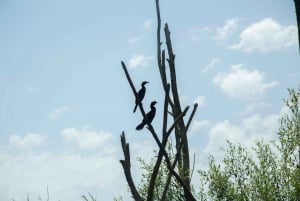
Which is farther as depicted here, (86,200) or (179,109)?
(179,109)

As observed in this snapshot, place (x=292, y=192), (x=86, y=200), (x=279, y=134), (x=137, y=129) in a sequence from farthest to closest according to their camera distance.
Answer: (x=279, y=134) → (x=292, y=192) → (x=137, y=129) → (x=86, y=200)

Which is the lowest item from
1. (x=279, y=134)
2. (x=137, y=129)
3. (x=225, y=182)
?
(x=137, y=129)

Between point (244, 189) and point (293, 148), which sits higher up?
point (293, 148)

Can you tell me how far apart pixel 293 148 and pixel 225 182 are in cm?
297

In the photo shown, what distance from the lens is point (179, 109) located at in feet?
66.3

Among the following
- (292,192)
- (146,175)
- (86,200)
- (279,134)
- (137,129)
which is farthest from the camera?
(146,175)

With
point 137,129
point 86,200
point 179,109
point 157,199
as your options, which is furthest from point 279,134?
point 86,200

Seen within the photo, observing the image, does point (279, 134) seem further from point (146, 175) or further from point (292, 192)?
point (146, 175)

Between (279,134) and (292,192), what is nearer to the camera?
(292,192)

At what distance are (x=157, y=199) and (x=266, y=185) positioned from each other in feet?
14.2

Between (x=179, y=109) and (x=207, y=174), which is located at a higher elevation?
(x=179, y=109)

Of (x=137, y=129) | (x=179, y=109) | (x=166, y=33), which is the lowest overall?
(x=137, y=129)

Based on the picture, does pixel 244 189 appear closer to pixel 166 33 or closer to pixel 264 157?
pixel 264 157

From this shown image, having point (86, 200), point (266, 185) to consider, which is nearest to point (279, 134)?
point (266, 185)
